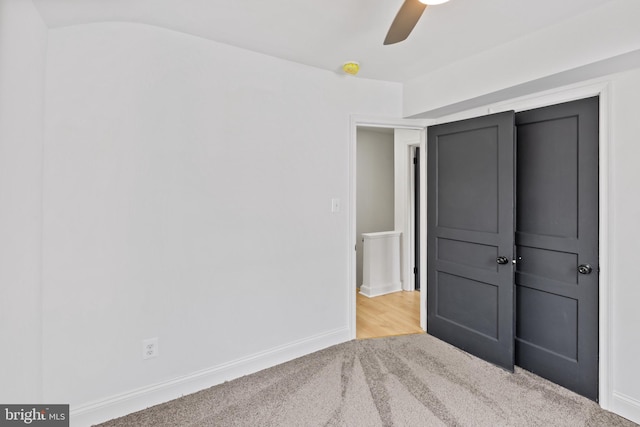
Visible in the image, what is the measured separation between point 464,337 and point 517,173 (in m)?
1.40

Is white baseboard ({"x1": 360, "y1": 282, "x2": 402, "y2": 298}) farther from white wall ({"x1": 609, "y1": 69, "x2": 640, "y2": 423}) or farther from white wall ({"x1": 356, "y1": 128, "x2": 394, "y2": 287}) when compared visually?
white wall ({"x1": 609, "y1": 69, "x2": 640, "y2": 423})

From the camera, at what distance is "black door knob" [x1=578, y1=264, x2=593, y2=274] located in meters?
2.03

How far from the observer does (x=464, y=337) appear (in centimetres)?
269

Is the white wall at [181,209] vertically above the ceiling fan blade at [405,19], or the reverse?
the ceiling fan blade at [405,19]

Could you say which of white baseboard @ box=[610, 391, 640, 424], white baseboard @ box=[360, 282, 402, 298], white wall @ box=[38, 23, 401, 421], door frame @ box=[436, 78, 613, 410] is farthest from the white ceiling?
white baseboard @ box=[360, 282, 402, 298]

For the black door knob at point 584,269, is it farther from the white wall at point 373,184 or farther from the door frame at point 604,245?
the white wall at point 373,184

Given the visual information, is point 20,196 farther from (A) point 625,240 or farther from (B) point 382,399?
(A) point 625,240

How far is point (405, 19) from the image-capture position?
1.43 meters

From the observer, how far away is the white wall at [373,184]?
185 inches

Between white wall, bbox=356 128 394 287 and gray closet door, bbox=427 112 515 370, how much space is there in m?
1.76

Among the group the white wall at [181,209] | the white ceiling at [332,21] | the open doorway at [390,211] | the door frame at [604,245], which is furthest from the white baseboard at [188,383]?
the white ceiling at [332,21]

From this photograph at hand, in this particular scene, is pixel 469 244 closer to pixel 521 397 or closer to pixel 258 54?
pixel 521 397

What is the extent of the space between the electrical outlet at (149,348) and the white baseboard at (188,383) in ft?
0.61

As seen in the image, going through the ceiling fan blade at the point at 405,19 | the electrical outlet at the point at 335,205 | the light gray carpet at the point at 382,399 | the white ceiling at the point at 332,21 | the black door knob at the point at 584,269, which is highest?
the white ceiling at the point at 332,21
